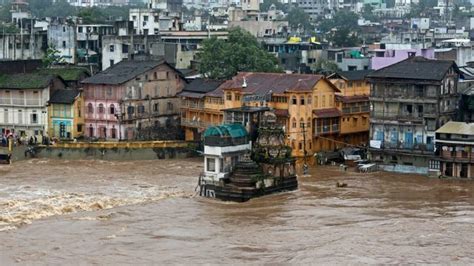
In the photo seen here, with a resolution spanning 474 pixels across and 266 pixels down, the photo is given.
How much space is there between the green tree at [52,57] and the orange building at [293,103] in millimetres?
16420

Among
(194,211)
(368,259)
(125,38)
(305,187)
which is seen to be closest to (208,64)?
(125,38)

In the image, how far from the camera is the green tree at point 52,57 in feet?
225

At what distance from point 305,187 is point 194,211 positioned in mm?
7033

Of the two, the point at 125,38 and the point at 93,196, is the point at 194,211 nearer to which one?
the point at 93,196

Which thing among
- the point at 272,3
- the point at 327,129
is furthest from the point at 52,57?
the point at 272,3

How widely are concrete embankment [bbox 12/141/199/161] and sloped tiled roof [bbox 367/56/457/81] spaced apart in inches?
440

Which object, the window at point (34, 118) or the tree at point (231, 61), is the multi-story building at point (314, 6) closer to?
the tree at point (231, 61)

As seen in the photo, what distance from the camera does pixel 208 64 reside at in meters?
63.0

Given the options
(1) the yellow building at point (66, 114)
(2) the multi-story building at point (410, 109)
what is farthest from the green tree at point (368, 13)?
(2) the multi-story building at point (410, 109)

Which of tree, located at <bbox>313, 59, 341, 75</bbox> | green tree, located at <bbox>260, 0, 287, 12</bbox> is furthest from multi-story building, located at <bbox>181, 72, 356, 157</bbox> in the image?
green tree, located at <bbox>260, 0, 287, 12</bbox>

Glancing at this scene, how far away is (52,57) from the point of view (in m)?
71.0

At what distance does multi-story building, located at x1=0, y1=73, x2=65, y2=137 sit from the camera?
56750 mm

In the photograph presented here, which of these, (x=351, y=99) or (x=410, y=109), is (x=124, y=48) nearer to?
(x=351, y=99)

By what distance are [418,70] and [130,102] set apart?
16588mm
